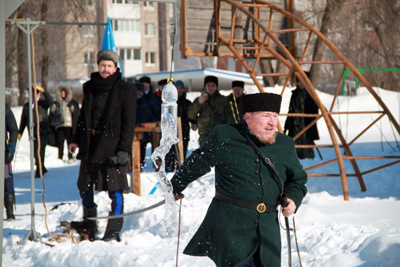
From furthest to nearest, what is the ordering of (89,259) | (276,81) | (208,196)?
(276,81), (208,196), (89,259)

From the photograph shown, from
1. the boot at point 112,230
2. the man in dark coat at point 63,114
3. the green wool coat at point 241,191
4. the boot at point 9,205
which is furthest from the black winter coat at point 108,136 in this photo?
the man in dark coat at point 63,114

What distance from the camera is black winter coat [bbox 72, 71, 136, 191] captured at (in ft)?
21.7

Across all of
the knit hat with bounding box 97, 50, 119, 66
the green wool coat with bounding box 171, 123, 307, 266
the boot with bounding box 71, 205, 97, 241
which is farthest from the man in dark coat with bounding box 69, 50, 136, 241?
the green wool coat with bounding box 171, 123, 307, 266

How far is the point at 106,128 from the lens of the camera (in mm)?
6641

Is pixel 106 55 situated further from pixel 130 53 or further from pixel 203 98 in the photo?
pixel 130 53

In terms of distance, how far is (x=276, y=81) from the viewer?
27094 mm

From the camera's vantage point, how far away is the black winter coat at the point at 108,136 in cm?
663

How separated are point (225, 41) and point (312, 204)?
3209mm

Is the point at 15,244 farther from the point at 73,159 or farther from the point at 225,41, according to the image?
the point at 73,159

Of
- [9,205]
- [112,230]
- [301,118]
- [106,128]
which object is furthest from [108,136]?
[301,118]

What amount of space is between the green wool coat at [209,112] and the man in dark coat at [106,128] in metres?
4.13

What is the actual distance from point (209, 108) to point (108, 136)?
4.37m

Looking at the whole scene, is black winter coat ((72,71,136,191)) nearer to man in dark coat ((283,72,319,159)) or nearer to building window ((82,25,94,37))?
man in dark coat ((283,72,319,159))

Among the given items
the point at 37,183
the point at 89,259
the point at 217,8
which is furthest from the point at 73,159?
the point at 89,259
